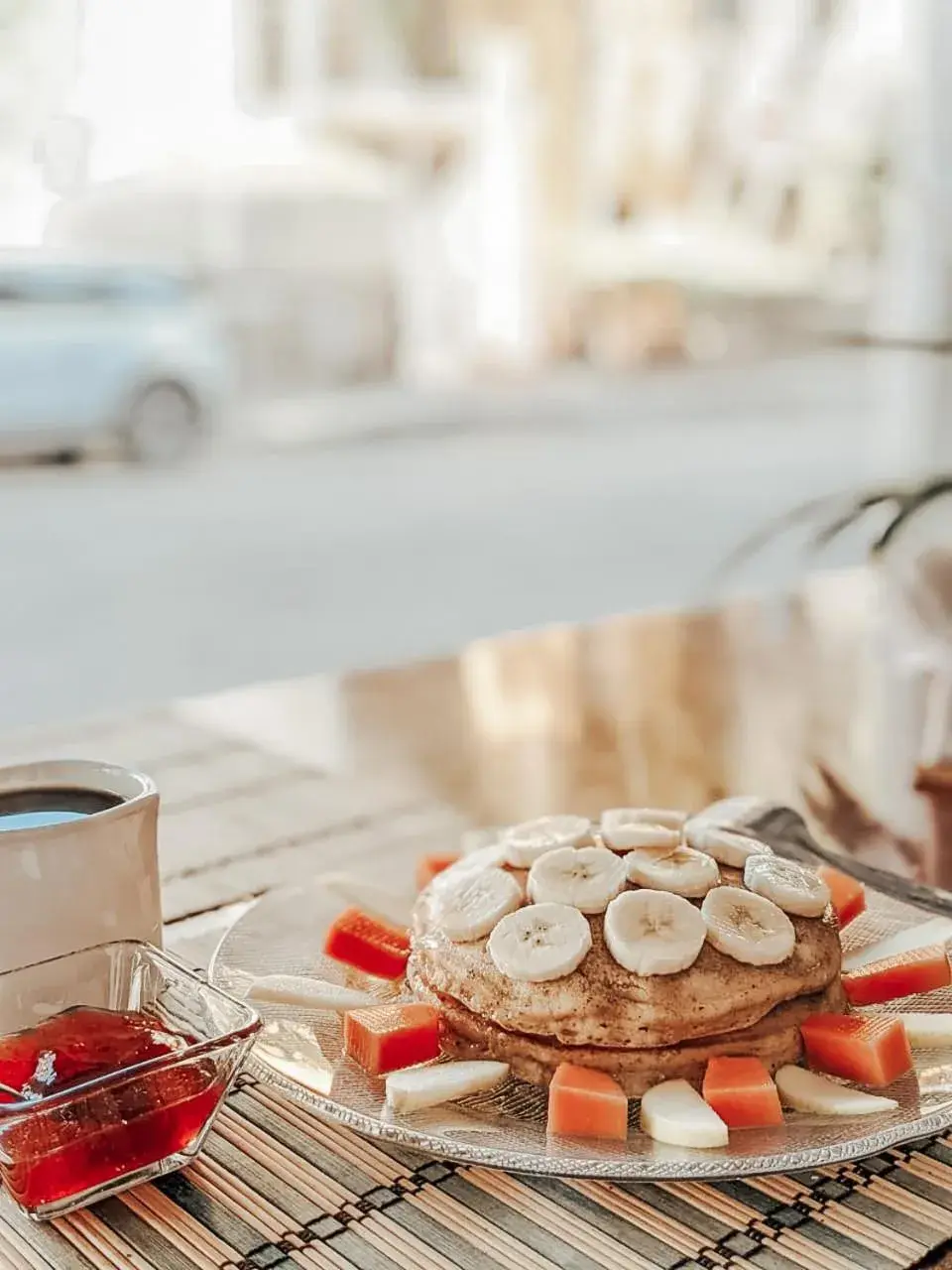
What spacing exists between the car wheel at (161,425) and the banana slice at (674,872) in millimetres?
7007

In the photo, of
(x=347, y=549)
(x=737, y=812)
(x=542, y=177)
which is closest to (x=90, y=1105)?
(x=737, y=812)

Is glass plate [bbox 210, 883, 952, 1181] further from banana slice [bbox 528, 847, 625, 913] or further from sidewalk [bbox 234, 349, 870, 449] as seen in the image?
sidewalk [bbox 234, 349, 870, 449]

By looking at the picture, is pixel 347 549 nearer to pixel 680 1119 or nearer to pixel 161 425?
pixel 161 425

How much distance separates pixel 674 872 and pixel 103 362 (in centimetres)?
660

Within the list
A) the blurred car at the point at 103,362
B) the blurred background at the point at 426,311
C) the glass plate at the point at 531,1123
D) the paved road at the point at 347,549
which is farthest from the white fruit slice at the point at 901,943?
the blurred car at the point at 103,362

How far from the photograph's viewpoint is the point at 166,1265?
0.56 m

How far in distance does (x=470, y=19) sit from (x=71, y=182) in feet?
14.9

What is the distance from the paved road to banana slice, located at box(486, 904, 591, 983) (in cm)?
312

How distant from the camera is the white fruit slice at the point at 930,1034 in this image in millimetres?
663

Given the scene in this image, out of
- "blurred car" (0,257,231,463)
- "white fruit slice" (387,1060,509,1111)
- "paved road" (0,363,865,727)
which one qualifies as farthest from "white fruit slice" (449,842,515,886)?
"blurred car" (0,257,231,463)

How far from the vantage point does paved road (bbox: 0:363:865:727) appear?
4.45 m

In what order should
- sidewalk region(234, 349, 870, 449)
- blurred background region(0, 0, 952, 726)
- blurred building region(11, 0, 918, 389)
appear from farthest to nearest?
blurred building region(11, 0, 918, 389), sidewalk region(234, 349, 870, 449), blurred background region(0, 0, 952, 726)

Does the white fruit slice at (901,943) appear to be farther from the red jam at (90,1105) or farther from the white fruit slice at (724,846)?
the red jam at (90,1105)

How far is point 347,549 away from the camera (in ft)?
19.8
